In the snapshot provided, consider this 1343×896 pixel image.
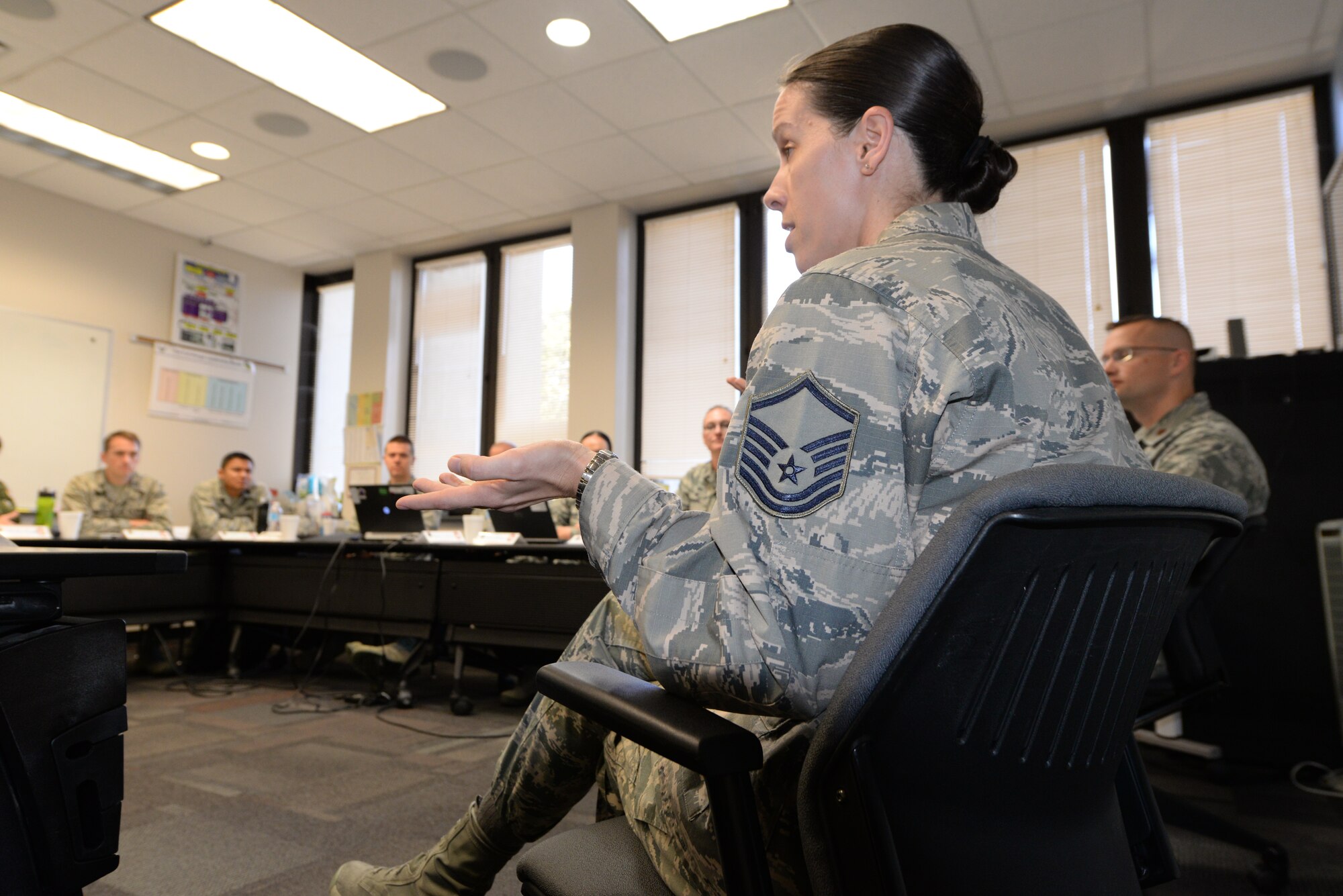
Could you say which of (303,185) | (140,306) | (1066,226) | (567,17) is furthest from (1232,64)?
(140,306)

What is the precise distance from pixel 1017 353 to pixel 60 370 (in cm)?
655

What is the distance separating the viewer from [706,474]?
14.7 ft

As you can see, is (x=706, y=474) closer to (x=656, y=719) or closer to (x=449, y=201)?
(x=449, y=201)

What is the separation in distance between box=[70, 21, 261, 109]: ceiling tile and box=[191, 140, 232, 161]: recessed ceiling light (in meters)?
0.44

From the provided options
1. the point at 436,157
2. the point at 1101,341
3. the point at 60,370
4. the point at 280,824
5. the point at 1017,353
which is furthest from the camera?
the point at 60,370

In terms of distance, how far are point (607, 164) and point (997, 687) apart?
4.92 meters

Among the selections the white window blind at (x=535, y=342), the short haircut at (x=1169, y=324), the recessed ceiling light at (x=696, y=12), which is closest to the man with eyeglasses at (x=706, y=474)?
the white window blind at (x=535, y=342)

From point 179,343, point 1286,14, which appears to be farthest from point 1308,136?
point 179,343

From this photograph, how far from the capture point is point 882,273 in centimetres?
64

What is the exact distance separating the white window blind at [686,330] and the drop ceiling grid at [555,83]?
43 cm

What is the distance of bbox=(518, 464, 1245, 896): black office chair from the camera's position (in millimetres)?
481

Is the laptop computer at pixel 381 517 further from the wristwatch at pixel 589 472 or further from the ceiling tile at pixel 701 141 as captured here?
the wristwatch at pixel 589 472

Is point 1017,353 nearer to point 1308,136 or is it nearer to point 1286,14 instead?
point 1286,14

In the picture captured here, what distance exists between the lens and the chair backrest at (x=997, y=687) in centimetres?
48
